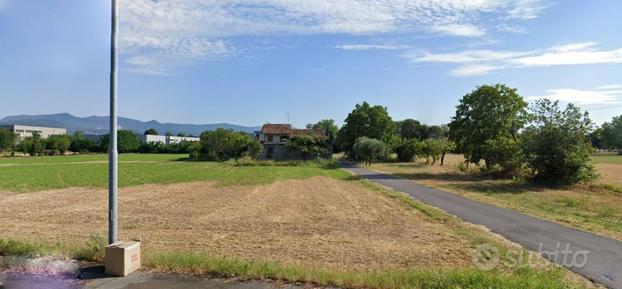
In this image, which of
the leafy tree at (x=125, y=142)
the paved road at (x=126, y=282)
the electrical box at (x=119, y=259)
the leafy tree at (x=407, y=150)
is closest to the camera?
the paved road at (x=126, y=282)

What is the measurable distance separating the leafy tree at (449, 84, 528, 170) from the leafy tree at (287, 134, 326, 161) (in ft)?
85.4

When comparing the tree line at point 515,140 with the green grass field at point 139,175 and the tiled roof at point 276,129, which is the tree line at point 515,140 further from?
the tiled roof at point 276,129

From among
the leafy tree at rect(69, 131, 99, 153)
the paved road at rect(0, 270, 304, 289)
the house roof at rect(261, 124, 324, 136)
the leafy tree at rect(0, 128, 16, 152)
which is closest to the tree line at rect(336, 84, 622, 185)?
the house roof at rect(261, 124, 324, 136)

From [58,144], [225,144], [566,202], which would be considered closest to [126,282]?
[566,202]

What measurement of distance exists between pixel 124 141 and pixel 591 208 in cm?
12093

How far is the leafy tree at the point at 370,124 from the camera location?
73.0m

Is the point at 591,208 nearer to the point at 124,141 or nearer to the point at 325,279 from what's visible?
the point at 325,279

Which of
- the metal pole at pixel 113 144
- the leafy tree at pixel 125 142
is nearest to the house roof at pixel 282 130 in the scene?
the leafy tree at pixel 125 142

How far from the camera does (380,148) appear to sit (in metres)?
56.1

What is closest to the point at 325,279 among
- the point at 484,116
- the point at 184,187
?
the point at 184,187

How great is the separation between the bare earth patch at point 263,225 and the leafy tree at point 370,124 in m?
50.9

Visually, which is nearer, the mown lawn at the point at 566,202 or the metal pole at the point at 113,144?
the metal pole at the point at 113,144

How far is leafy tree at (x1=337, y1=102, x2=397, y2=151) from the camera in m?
73.0

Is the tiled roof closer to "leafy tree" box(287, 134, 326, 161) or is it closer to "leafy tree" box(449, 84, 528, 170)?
"leafy tree" box(287, 134, 326, 161)
